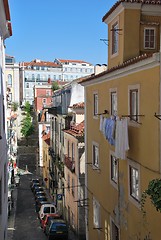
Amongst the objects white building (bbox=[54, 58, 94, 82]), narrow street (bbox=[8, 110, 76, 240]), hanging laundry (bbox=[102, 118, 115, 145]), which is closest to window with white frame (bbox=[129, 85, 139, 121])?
hanging laundry (bbox=[102, 118, 115, 145])

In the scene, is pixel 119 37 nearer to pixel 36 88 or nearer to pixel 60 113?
pixel 60 113

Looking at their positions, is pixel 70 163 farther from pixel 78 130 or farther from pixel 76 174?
pixel 78 130

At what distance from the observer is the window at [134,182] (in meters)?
12.4

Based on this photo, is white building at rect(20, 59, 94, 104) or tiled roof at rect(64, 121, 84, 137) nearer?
tiled roof at rect(64, 121, 84, 137)

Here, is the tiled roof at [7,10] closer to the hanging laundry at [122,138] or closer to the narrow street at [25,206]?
the hanging laundry at [122,138]

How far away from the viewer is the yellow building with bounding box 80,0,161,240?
10.9 metres

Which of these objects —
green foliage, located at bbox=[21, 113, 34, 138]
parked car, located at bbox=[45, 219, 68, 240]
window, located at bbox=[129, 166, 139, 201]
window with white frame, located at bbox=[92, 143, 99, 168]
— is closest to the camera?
window, located at bbox=[129, 166, 139, 201]

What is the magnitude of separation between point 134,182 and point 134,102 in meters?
2.94

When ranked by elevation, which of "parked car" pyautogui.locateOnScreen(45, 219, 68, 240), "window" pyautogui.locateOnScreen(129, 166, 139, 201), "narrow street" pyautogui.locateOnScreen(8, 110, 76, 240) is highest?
"window" pyautogui.locateOnScreen(129, 166, 139, 201)

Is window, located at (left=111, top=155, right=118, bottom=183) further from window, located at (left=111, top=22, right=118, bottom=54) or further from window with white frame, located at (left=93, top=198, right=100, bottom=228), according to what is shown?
window, located at (left=111, top=22, right=118, bottom=54)

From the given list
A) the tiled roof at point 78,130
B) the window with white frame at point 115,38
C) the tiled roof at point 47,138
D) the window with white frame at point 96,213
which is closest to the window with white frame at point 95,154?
the window with white frame at point 96,213

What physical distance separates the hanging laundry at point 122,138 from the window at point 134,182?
25.9 inches

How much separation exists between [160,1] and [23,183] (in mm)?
39791

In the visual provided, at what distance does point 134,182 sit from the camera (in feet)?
41.8
